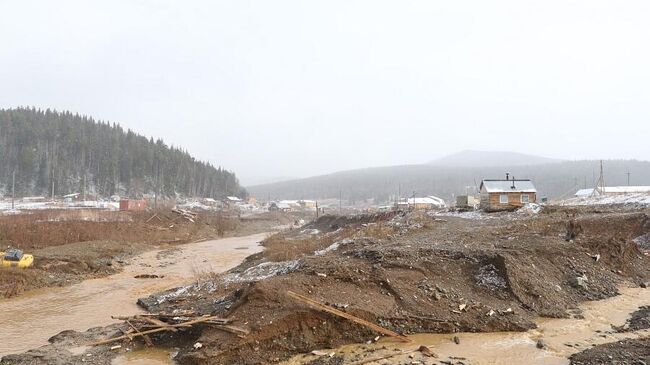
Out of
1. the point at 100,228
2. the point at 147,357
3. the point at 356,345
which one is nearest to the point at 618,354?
the point at 356,345

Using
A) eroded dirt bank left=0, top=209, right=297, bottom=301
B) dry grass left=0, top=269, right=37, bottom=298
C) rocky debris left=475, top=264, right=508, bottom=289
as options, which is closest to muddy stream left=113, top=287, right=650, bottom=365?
rocky debris left=475, top=264, right=508, bottom=289

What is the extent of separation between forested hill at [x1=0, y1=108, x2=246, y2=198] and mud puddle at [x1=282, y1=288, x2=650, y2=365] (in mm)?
109948

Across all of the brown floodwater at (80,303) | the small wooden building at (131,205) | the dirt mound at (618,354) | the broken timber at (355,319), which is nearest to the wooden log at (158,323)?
the brown floodwater at (80,303)

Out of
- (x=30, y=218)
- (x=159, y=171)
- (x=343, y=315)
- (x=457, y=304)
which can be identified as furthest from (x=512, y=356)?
(x=159, y=171)

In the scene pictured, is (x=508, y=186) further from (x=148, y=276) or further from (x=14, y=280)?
(x=14, y=280)

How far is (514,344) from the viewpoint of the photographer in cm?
1173

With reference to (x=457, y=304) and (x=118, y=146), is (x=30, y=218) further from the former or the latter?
(x=118, y=146)

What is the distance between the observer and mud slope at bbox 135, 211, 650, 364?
1177 cm

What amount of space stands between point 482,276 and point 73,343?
13.1 meters

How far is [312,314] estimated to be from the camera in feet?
39.9

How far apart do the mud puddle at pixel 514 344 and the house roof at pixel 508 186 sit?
3144cm

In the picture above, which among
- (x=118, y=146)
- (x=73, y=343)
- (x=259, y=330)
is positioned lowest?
(x=73, y=343)

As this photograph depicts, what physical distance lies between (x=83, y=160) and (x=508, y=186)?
346 feet

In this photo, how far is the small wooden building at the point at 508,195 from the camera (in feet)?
143
